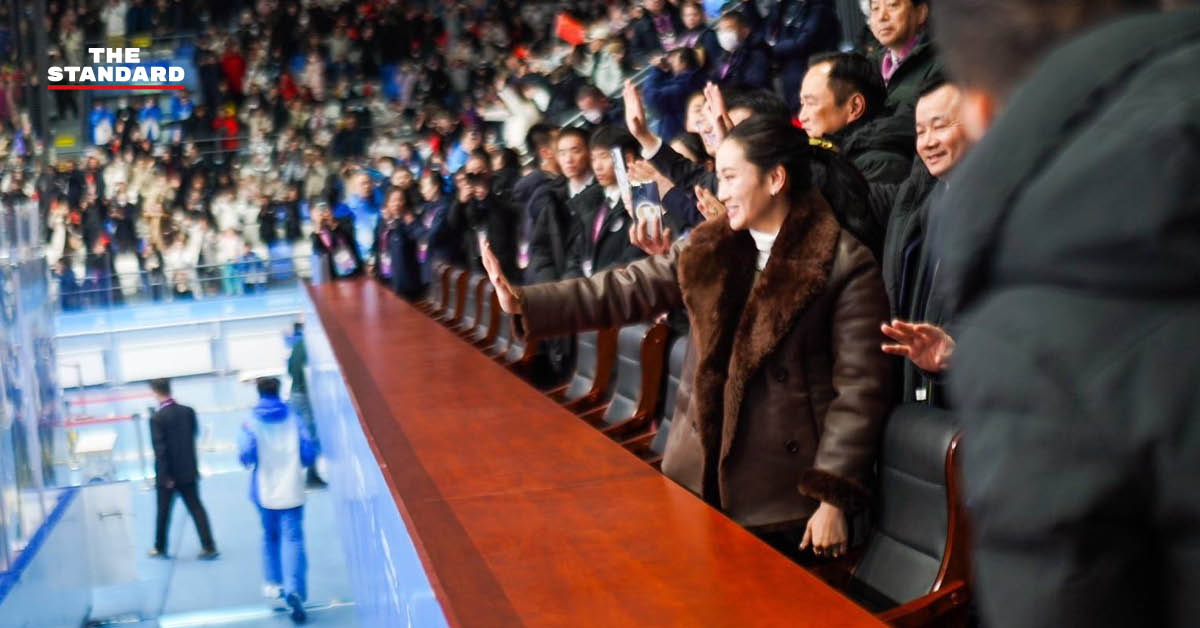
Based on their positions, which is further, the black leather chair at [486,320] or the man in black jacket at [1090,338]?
the black leather chair at [486,320]

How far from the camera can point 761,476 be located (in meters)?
2.29

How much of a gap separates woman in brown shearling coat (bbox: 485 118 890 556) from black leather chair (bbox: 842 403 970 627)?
0.05 m

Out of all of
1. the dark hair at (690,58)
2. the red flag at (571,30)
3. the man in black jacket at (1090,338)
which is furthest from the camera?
the red flag at (571,30)

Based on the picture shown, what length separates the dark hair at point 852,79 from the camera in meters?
3.31

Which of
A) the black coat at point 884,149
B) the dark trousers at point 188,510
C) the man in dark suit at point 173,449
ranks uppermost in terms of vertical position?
the black coat at point 884,149

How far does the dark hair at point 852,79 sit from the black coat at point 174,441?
6523 mm

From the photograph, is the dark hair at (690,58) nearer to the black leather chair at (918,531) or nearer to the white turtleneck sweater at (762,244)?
the white turtleneck sweater at (762,244)

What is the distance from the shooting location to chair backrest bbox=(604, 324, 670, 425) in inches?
141

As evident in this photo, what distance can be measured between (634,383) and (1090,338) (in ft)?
10.3

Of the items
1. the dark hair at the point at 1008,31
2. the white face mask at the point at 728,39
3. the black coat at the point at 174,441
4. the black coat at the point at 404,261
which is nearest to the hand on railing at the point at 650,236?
the dark hair at the point at 1008,31

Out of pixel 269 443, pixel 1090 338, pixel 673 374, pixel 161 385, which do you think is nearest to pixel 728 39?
pixel 269 443

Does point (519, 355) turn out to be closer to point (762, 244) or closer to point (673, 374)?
point (673, 374)

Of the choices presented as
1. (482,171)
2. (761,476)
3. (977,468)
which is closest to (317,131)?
(482,171)

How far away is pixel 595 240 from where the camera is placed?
15.2 feet
